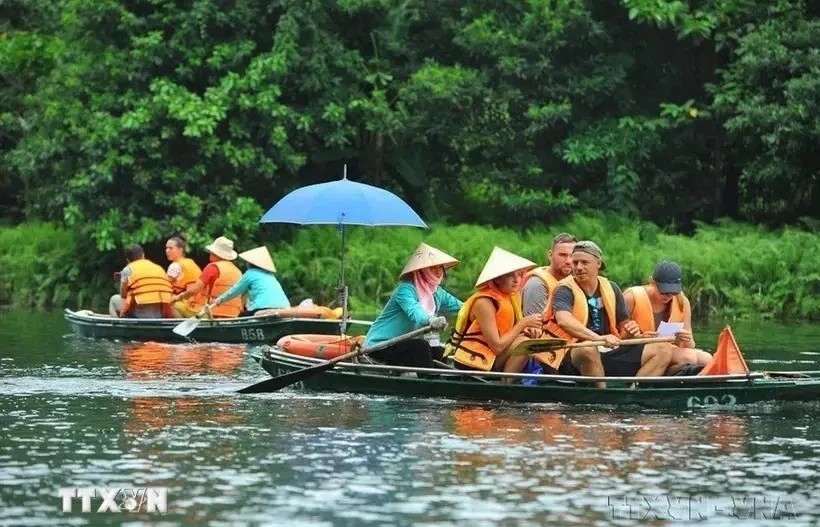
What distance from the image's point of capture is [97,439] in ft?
44.2

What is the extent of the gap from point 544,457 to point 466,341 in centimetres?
315

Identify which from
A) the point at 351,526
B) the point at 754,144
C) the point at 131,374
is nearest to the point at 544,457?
the point at 351,526

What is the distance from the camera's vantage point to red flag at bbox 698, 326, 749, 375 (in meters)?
15.1

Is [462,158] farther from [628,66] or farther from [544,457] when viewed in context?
[544,457]

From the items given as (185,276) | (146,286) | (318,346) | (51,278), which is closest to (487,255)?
(185,276)

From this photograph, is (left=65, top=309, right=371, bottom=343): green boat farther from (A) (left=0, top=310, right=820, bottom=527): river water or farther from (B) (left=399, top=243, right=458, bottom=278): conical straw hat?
(B) (left=399, top=243, right=458, bottom=278): conical straw hat

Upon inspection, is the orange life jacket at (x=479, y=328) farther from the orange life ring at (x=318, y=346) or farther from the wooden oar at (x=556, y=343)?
the orange life ring at (x=318, y=346)

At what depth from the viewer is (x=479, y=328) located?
15492 mm

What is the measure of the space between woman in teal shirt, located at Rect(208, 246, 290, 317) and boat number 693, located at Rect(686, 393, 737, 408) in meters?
8.63

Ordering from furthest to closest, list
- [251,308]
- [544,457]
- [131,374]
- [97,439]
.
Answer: [251,308]
[131,374]
[97,439]
[544,457]

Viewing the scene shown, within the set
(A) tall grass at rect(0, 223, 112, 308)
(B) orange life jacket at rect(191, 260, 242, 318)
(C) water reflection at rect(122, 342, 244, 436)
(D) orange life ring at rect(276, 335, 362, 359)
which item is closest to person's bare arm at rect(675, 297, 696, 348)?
(D) orange life ring at rect(276, 335, 362, 359)

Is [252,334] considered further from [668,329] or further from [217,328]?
[668,329]

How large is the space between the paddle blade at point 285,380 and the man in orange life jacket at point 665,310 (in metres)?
2.86

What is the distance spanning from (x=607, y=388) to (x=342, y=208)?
3976mm
